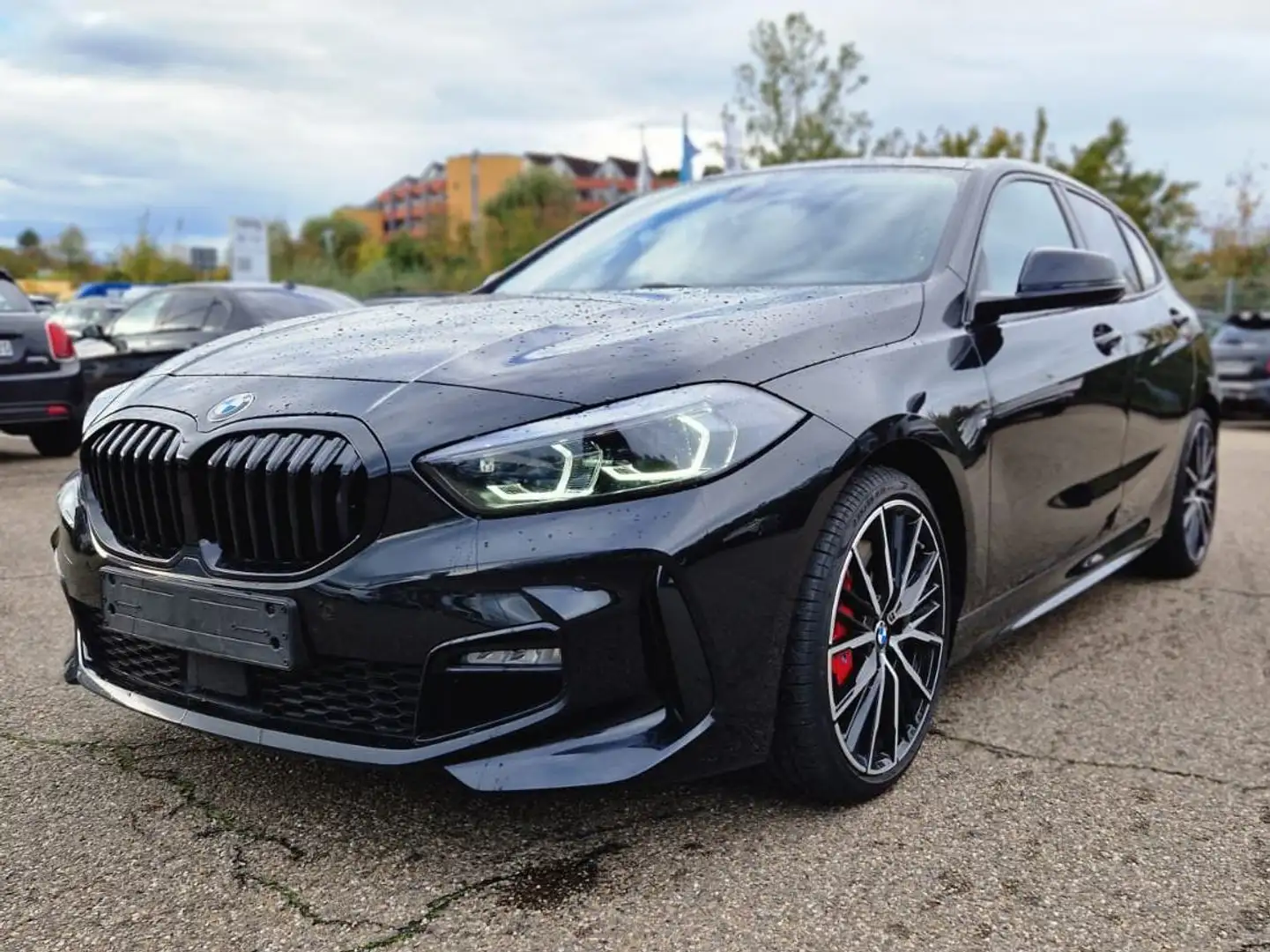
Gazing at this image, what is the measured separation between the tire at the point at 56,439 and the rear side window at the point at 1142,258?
7105mm

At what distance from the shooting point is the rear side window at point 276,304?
30.2 ft

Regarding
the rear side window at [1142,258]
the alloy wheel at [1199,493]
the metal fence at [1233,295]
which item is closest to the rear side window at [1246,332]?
the alloy wheel at [1199,493]

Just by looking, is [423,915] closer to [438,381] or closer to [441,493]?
[441,493]

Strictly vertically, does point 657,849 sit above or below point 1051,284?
below

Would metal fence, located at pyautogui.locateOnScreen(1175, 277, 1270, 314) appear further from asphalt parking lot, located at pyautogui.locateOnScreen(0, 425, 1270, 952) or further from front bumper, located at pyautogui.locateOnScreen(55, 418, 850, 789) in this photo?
front bumper, located at pyautogui.locateOnScreen(55, 418, 850, 789)

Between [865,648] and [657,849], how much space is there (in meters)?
0.60

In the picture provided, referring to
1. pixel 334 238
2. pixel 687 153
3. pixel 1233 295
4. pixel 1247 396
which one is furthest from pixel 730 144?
pixel 334 238

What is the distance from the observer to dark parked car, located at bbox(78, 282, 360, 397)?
9062mm

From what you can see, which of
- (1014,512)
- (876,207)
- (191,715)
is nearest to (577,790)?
(191,715)

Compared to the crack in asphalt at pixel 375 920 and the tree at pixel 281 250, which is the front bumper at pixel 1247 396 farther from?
the tree at pixel 281 250

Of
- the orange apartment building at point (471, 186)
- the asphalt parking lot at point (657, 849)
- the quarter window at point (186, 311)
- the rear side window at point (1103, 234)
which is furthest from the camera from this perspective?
the orange apartment building at point (471, 186)

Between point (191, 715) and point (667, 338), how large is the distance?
3.91 ft

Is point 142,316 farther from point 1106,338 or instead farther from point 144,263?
point 144,263

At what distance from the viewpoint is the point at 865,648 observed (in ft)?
8.27
